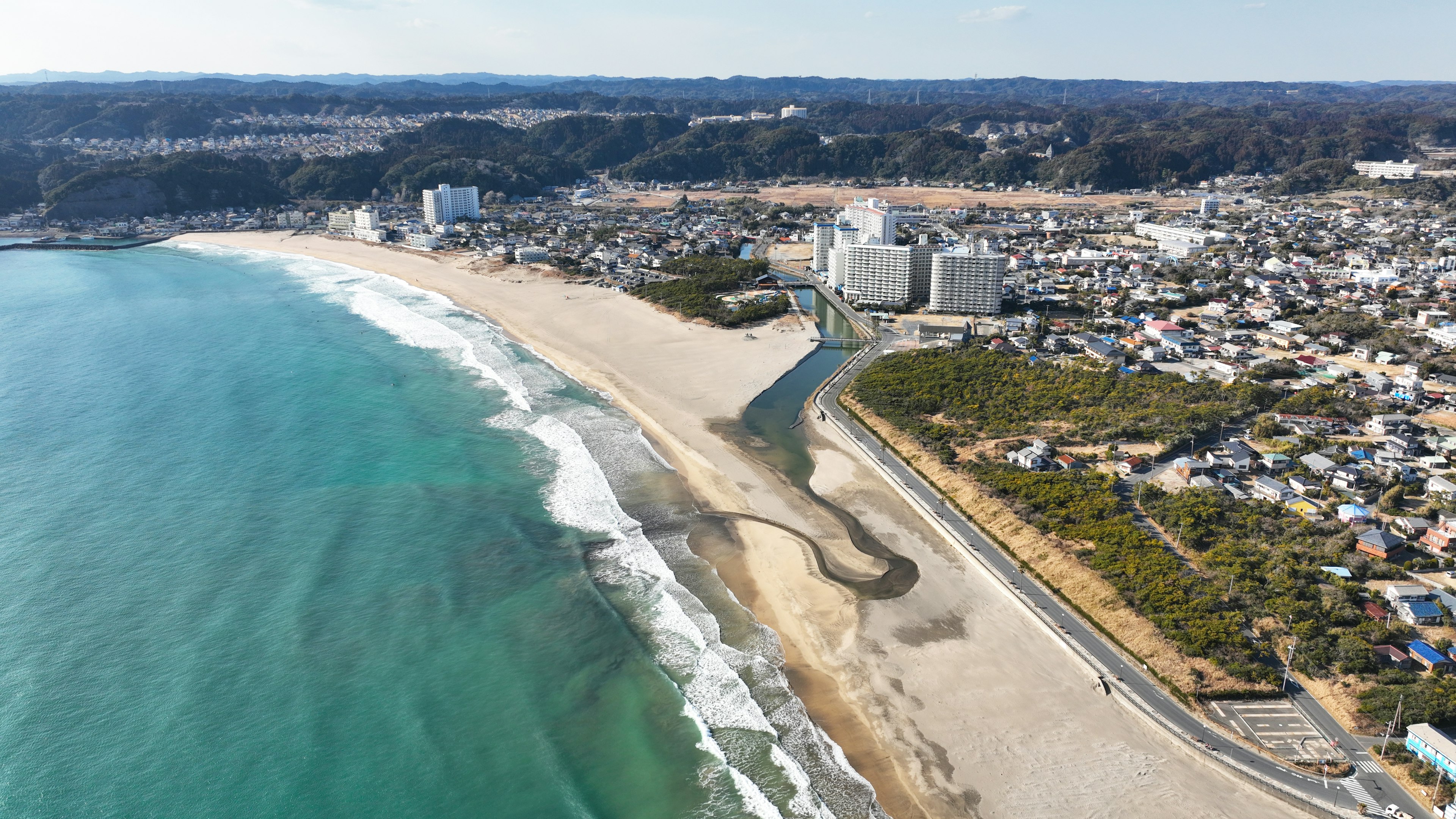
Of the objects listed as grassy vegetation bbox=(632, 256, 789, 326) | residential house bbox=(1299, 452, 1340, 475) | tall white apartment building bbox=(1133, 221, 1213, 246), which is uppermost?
tall white apartment building bbox=(1133, 221, 1213, 246)

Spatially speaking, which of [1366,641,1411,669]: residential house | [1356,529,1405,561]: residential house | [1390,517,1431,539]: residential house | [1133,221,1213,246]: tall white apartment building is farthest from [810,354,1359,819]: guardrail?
[1133,221,1213,246]: tall white apartment building

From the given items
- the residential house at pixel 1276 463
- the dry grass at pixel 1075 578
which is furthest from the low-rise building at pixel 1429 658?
the residential house at pixel 1276 463

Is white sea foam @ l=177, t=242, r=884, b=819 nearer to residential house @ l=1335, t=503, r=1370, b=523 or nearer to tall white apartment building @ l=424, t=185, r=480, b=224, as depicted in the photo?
residential house @ l=1335, t=503, r=1370, b=523

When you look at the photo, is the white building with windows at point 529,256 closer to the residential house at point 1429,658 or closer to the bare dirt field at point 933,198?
the bare dirt field at point 933,198

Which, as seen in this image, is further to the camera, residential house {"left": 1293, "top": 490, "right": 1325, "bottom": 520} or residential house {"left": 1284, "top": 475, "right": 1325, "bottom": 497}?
residential house {"left": 1284, "top": 475, "right": 1325, "bottom": 497}

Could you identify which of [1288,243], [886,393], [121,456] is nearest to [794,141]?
[1288,243]

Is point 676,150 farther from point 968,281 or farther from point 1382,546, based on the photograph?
point 1382,546
